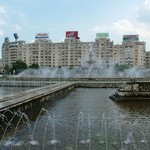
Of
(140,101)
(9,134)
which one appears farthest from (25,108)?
(140,101)

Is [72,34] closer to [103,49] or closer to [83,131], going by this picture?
[103,49]

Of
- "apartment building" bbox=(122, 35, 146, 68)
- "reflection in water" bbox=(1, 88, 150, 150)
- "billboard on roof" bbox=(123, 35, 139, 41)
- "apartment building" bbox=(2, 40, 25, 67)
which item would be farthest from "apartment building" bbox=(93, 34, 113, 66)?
"reflection in water" bbox=(1, 88, 150, 150)

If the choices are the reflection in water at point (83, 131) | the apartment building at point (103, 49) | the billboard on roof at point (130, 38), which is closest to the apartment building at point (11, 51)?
the apartment building at point (103, 49)

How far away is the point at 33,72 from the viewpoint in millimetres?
106875

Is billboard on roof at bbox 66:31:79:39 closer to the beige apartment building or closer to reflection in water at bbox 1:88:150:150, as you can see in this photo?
the beige apartment building

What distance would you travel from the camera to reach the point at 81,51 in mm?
172875

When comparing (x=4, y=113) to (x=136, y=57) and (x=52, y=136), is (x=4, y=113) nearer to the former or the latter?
(x=52, y=136)

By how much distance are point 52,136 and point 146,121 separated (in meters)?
6.52

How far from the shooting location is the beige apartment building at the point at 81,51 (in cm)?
17088

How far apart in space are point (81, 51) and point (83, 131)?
156 m

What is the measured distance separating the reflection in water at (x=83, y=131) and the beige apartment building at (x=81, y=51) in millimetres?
147021

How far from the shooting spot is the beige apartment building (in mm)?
170875

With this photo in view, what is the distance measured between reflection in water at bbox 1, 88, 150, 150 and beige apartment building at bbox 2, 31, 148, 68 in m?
147

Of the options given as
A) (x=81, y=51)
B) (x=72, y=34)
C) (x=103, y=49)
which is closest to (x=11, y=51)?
(x=72, y=34)
